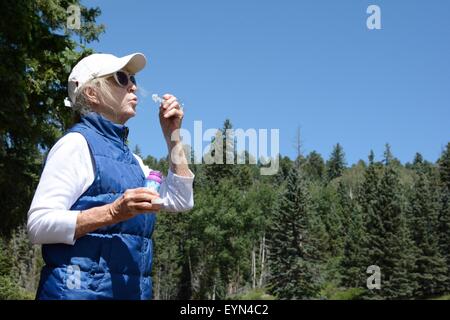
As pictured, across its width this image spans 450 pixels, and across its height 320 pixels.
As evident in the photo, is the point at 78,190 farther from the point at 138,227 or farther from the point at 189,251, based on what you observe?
the point at 189,251

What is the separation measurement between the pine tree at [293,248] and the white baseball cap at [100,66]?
177 ft

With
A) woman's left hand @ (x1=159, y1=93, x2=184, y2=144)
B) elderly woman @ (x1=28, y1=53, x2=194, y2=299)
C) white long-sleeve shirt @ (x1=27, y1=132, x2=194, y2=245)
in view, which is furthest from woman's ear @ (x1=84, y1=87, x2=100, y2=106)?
woman's left hand @ (x1=159, y1=93, x2=184, y2=144)

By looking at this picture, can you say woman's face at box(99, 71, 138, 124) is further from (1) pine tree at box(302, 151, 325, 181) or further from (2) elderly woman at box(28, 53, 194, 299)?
(1) pine tree at box(302, 151, 325, 181)

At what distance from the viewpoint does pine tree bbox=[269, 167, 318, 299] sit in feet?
186

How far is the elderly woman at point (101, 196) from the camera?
2.29m

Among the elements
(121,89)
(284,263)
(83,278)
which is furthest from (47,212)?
(284,263)

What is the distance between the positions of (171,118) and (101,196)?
0.49m

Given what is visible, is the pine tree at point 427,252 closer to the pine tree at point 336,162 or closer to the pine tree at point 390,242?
the pine tree at point 390,242

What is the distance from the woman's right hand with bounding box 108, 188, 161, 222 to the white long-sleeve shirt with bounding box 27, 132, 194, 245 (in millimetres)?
150

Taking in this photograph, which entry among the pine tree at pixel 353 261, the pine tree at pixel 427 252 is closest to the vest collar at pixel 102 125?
the pine tree at pixel 353 261

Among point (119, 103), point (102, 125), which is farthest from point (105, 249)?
point (119, 103)

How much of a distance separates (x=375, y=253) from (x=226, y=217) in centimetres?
1816

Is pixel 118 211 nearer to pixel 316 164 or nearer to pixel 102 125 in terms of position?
pixel 102 125

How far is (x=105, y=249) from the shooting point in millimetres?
2391
